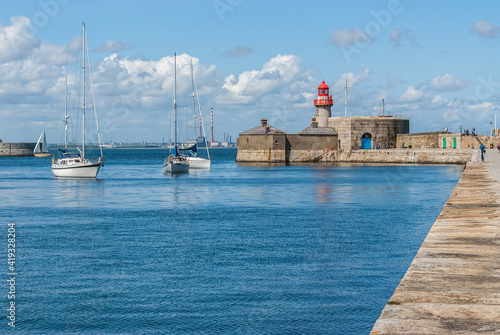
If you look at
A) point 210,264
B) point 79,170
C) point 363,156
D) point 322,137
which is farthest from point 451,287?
point 322,137

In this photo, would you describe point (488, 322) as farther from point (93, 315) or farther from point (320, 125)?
point (320, 125)

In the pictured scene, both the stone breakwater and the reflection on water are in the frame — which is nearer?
the reflection on water

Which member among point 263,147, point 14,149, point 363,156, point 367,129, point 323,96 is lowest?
point 363,156

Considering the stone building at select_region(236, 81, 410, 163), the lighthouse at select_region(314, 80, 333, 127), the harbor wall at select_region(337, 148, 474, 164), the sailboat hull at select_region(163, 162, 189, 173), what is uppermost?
the lighthouse at select_region(314, 80, 333, 127)

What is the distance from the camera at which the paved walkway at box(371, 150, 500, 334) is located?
609 centimetres

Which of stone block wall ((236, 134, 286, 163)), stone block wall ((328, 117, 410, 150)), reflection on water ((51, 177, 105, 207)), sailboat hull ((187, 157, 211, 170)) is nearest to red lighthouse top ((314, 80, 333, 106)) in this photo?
stone block wall ((328, 117, 410, 150))

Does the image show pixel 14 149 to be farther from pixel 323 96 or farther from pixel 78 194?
pixel 78 194

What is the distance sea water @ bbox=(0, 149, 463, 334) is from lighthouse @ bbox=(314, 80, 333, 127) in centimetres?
4841

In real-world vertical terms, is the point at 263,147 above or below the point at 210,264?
above

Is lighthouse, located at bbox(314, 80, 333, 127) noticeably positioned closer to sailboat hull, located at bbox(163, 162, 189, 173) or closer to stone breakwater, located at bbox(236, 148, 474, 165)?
stone breakwater, located at bbox(236, 148, 474, 165)

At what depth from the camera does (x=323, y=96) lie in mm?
79125

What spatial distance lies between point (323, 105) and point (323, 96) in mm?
1095

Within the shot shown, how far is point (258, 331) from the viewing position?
379 inches

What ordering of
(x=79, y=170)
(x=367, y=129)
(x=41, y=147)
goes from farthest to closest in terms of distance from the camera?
(x=41, y=147) < (x=367, y=129) < (x=79, y=170)
